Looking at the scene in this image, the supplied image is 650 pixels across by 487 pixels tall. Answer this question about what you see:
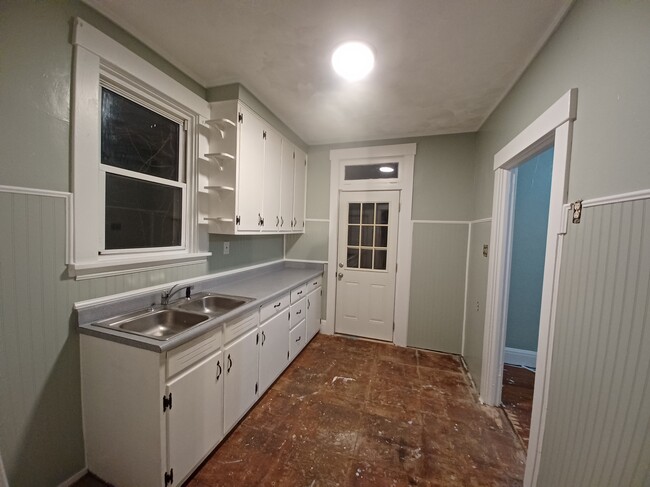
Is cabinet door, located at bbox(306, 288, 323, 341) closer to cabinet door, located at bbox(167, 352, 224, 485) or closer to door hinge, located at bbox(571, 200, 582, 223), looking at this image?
cabinet door, located at bbox(167, 352, 224, 485)

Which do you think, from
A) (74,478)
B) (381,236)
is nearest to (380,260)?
(381,236)

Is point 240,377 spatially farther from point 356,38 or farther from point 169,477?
point 356,38

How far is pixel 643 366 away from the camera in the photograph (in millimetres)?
783

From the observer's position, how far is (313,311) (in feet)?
10.5

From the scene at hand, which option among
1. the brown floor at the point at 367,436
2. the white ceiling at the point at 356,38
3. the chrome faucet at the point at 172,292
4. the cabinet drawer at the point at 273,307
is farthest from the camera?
the cabinet drawer at the point at 273,307

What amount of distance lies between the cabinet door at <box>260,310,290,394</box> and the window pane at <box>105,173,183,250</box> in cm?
103

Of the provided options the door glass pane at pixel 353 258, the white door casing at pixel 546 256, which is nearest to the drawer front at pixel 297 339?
the door glass pane at pixel 353 258

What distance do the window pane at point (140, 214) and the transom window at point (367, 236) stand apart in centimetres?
206

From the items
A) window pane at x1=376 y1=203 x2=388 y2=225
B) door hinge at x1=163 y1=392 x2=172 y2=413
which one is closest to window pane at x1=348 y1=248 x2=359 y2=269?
window pane at x1=376 y1=203 x2=388 y2=225

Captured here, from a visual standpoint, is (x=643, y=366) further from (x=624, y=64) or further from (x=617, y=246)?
(x=624, y=64)

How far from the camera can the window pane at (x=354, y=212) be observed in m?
3.35

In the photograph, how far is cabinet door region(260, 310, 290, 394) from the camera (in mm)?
Result: 2088

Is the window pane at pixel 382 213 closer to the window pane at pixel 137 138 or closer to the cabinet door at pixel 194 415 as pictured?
the window pane at pixel 137 138

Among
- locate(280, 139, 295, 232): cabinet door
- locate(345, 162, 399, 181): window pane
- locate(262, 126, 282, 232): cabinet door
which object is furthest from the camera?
locate(345, 162, 399, 181): window pane
